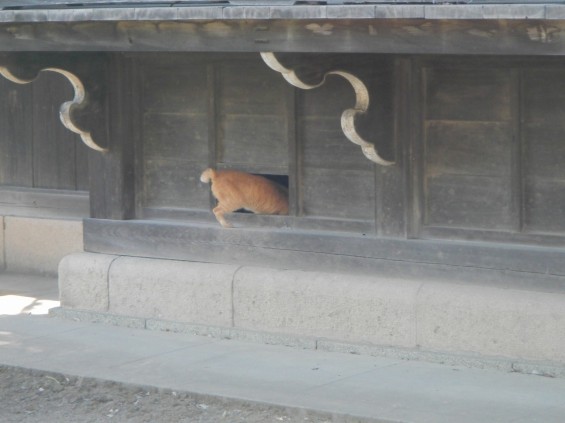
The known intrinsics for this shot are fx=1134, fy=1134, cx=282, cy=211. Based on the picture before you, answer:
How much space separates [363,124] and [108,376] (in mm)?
2567

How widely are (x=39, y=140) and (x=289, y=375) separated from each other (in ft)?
16.8

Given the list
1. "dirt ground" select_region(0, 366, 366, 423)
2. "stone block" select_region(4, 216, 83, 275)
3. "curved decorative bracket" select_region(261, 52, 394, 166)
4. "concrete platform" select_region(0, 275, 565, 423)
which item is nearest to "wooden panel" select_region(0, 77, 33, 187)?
"stone block" select_region(4, 216, 83, 275)

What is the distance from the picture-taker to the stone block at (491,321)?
25.3 ft

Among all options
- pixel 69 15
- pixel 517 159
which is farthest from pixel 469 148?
pixel 69 15

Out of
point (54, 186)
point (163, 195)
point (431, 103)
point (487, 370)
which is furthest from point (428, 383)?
point (54, 186)

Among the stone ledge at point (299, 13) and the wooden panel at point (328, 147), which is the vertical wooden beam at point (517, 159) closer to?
the wooden panel at point (328, 147)

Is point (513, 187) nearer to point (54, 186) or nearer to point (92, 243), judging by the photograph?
point (92, 243)

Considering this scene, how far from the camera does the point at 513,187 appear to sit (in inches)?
317

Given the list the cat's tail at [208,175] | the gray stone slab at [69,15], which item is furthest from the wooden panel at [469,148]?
the gray stone slab at [69,15]

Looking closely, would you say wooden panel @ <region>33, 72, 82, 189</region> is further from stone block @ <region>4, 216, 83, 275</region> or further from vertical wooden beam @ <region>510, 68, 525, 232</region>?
vertical wooden beam @ <region>510, 68, 525, 232</region>

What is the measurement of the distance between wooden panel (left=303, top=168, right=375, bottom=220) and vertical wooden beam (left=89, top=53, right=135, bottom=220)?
5.68 feet

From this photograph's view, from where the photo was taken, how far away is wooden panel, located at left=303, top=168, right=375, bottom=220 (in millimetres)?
8742

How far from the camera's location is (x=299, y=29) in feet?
24.8

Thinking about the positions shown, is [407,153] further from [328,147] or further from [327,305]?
[327,305]
